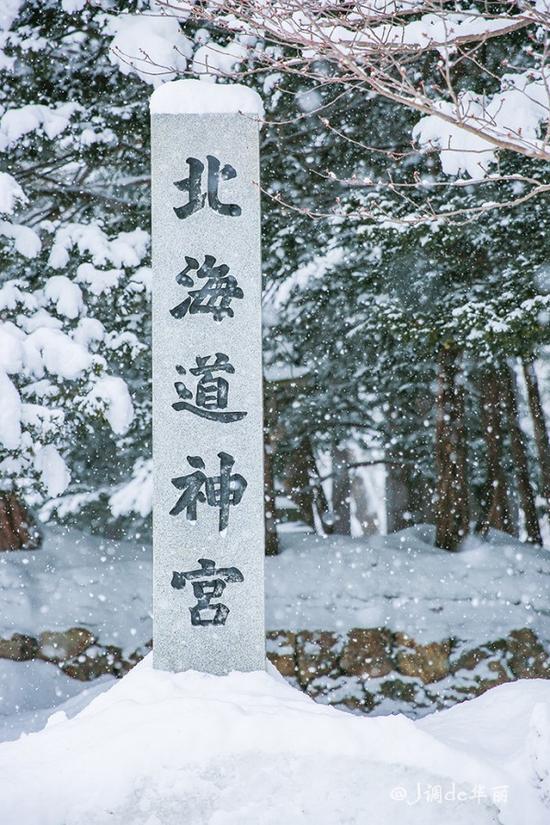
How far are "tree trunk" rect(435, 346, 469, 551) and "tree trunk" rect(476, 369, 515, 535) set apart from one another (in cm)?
53

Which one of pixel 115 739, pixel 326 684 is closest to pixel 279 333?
pixel 326 684

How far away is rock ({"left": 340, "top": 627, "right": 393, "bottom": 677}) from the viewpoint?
31.9 feet

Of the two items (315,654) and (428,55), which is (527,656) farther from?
(428,55)

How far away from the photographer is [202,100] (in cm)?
598

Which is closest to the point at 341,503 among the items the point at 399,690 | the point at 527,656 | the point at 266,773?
the point at 399,690

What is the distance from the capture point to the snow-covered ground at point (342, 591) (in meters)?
9.75

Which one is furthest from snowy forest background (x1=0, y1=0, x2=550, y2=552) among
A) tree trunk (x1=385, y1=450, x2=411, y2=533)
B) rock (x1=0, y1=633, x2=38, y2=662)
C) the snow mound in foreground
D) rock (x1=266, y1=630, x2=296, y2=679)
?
the snow mound in foreground

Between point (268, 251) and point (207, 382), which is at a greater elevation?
point (268, 251)

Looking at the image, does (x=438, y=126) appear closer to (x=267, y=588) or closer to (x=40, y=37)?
(x=40, y=37)

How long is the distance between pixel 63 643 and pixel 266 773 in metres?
6.07

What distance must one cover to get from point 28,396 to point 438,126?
5.08 meters

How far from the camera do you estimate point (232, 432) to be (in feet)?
18.9

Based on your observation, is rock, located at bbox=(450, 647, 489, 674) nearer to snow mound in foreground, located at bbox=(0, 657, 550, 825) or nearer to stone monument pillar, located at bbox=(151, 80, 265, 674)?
stone monument pillar, located at bbox=(151, 80, 265, 674)

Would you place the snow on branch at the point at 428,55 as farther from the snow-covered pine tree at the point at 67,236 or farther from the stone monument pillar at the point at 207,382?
the snow-covered pine tree at the point at 67,236
